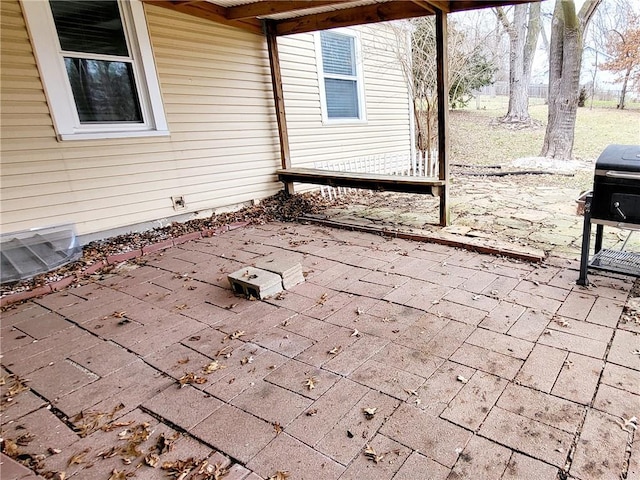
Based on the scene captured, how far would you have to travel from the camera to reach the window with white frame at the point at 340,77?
6.90 metres

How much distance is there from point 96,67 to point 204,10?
1583 millimetres

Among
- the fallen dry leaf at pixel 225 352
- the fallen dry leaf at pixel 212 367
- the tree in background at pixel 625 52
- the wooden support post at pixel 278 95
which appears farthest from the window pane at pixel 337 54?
the tree in background at pixel 625 52

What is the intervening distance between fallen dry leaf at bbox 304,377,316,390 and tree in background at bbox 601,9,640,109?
17.8 m

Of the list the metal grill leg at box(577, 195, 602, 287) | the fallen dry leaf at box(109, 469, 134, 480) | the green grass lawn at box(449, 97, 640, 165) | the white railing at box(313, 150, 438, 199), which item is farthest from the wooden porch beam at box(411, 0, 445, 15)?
the green grass lawn at box(449, 97, 640, 165)

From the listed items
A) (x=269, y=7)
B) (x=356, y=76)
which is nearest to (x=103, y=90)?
(x=269, y=7)

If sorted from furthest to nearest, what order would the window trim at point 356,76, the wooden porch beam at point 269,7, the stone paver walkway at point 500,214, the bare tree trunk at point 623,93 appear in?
the bare tree trunk at point 623,93
the window trim at point 356,76
the wooden porch beam at point 269,7
the stone paver walkway at point 500,214

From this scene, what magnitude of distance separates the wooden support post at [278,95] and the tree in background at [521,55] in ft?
35.9

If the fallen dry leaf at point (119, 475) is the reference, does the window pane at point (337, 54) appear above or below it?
above

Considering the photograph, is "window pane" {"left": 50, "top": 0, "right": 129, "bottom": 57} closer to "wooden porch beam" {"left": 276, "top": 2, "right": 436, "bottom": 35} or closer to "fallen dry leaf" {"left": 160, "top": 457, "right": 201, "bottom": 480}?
"wooden porch beam" {"left": 276, "top": 2, "right": 436, "bottom": 35}

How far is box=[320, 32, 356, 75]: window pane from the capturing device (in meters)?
6.90

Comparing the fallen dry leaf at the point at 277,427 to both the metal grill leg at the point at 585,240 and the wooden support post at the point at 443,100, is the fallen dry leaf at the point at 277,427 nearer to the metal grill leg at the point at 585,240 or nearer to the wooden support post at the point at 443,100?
the metal grill leg at the point at 585,240

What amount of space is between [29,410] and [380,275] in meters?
2.60

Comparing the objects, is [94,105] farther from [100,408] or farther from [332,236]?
[100,408]

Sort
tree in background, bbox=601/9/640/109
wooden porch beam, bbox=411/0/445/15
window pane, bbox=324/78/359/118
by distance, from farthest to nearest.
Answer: tree in background, bbox=601/9/640/109 → window pane, bbox=324/78/359/118 → wooden porch beam, bbox=411/0/445/15
